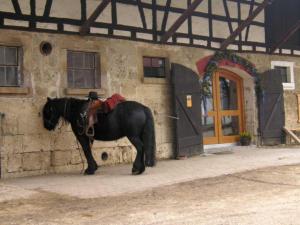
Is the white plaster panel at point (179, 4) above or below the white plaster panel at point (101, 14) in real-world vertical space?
above

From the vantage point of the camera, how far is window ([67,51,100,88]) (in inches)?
392

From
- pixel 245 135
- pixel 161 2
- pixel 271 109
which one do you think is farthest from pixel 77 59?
pixel 271 109

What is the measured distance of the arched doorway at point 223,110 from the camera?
12.9 meters

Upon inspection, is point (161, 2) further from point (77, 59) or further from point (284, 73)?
point (284, 73)

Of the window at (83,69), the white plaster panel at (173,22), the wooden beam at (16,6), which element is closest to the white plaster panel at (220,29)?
the white plaster panel at (173,22)

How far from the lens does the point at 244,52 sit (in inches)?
528

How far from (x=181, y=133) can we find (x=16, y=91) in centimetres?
414

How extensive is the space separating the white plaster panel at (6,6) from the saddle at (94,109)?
216 centimetres

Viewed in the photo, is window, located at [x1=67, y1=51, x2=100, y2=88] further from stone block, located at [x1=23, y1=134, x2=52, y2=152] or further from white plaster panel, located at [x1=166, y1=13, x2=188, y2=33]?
white plaster panel, located at [x1=166, y1=13, x2=188, y2=33]

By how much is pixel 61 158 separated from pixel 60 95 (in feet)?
4.05

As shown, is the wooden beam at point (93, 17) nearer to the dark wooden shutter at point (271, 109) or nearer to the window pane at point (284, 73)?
the dark wooden shutter at point (271, 109)

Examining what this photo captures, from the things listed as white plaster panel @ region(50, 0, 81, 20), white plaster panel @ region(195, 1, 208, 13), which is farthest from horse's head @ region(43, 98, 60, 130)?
white plaster panel @ region(195, 1, 208, 13)

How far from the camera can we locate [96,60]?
405 inches

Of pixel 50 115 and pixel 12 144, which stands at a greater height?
pixel 50 115
